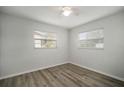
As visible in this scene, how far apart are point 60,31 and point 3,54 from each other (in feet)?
9.84

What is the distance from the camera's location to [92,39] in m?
3.42

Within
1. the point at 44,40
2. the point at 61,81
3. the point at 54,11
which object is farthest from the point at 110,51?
the point at 44,40

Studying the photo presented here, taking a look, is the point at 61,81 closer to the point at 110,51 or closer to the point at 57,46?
the point at 110,51

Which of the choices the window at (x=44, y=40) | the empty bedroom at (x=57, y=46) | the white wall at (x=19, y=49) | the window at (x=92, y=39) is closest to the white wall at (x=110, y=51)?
the empty bedroom at (x=57, y=46)

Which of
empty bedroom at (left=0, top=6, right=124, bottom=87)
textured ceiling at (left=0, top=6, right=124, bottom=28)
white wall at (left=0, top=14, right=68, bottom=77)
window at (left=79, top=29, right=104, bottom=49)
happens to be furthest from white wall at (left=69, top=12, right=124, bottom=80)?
white wall at (left=0, top=14, right=68, bottom=77)

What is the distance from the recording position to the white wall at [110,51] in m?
2.35

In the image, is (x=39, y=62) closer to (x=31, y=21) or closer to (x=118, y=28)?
(x=31, y=21)

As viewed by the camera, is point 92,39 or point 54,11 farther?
point 92,39

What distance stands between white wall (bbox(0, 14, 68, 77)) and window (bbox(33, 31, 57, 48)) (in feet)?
0.68

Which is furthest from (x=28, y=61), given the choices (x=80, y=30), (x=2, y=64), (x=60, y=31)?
(x=80, y=30)

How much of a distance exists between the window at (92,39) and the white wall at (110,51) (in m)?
0.20

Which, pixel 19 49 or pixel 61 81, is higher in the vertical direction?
pixel 19 49

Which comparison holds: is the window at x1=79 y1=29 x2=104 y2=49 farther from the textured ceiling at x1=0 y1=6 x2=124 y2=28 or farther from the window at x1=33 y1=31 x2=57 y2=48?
the window at x1=33 y1=31 x2=57 y2=48

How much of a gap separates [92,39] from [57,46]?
1975mm
